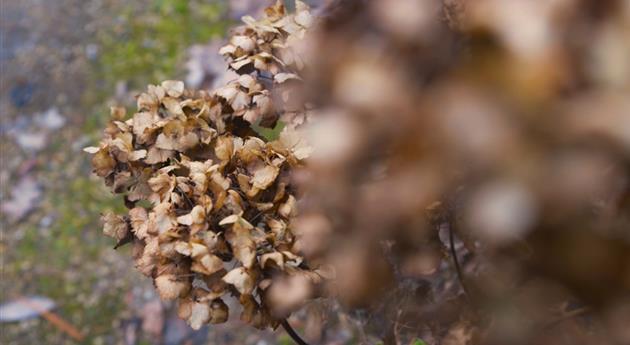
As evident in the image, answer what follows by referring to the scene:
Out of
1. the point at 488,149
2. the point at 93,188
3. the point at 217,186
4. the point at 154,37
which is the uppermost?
the point at 488,149

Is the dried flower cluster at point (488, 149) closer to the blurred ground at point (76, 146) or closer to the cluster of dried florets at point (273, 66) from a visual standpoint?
the cluster of dried florets at point (273, 66)

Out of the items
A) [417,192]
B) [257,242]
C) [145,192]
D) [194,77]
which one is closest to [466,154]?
[417,192]

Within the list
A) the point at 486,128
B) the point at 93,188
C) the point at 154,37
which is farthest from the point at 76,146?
the point at 486,128

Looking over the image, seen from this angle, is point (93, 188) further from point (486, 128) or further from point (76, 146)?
point (486, 128)

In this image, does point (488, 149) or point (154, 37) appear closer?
point (488, 149)

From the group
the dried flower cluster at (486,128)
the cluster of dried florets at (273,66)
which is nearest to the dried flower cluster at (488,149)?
the dried flower cluster at (486,128)

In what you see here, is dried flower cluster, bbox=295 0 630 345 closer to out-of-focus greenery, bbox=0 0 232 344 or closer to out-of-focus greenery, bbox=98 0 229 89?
out-of-focus greenery, bbox=0 0 232 344

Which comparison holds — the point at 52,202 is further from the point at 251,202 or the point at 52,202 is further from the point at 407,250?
the point at 407,250
